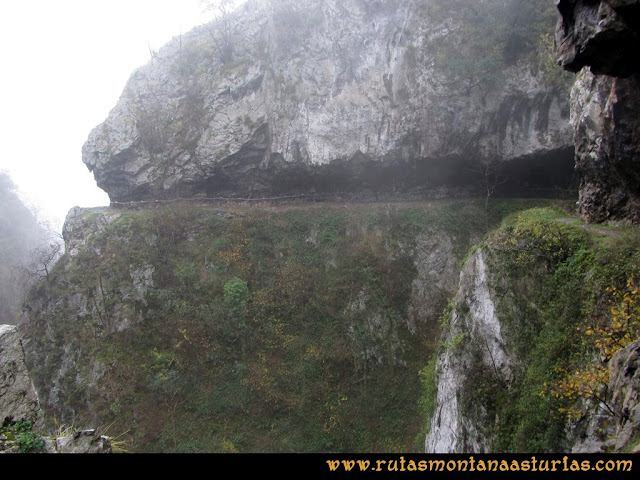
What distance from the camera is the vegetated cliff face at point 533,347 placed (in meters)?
7.55

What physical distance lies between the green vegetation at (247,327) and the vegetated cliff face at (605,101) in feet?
26.9

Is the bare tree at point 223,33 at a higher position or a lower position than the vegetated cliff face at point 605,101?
higher

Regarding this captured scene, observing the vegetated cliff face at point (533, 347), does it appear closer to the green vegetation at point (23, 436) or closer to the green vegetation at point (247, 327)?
the green vegetation at point (247, 327)

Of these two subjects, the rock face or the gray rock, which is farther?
the rock face

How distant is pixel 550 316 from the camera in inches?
396

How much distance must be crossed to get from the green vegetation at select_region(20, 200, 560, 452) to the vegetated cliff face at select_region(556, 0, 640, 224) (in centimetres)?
820

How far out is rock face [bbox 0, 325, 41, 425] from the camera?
721 cm

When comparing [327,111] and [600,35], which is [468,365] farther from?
[327,111]

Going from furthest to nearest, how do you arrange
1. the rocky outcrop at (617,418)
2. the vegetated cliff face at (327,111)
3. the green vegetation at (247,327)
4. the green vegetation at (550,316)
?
the vegetated cliff face at (327,111), the green vegetation at (247,327), the green vegetation at (550,316), the rocky outcrop at (617,418)

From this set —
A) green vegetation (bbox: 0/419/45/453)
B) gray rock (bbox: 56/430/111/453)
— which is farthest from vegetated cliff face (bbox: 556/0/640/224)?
green vegetation (bbox: 0/419/45/453)

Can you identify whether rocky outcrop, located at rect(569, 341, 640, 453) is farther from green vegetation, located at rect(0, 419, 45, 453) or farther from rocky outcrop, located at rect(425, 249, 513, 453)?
green vegetation, located at rect(0, 419, 45, 453)

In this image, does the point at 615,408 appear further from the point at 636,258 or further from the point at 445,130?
the point at 445,130

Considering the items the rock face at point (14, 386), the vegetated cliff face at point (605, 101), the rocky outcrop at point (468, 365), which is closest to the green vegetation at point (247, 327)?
the rocky outcrop at point (468, 365)

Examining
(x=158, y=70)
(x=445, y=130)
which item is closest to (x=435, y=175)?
(x=445, y=130)
